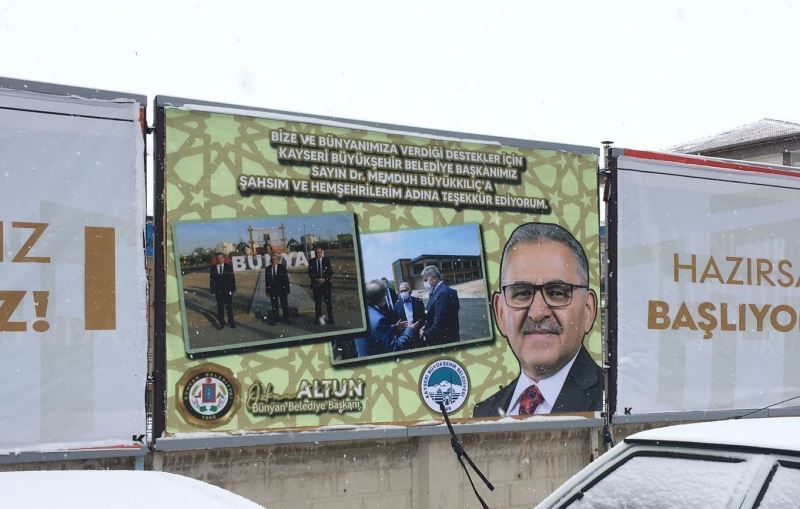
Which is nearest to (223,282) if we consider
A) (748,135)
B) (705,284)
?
(705,284)

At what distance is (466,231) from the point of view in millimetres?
7781

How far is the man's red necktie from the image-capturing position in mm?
7988

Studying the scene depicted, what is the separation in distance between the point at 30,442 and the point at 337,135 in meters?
3.10

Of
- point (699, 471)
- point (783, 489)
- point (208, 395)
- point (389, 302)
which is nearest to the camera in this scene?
point (783, 489)

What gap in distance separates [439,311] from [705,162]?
3.19 m

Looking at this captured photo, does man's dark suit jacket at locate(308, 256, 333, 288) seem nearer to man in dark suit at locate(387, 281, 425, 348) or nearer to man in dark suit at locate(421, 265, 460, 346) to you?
man in dark suit at locate(387, 281, 425, 348)

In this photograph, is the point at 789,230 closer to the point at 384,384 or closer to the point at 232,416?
the point at 384,384

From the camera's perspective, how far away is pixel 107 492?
2832 millimetres

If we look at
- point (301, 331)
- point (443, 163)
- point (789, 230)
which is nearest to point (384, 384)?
point (301, 331)

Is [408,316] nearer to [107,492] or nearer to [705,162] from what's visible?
[705,162]

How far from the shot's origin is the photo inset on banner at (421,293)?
24.0 ft

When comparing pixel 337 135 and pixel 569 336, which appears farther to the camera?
pixel 569 336

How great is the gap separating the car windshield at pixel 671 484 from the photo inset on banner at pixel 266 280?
126 inches

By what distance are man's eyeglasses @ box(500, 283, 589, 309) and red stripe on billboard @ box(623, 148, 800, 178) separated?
1.36 meters
